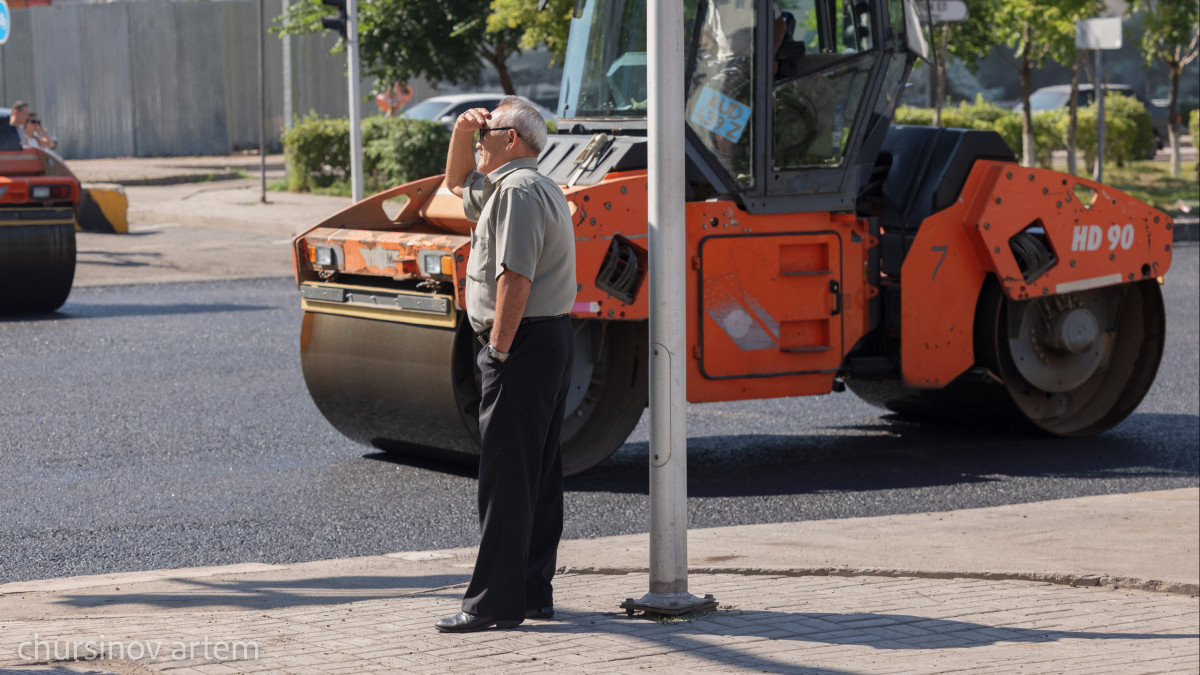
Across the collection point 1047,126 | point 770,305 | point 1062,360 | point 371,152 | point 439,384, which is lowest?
point 1062,360

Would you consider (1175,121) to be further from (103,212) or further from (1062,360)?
(1062,360)

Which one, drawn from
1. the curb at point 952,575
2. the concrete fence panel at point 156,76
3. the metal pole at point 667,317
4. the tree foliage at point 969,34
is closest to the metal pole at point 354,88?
the tree foliage at point 969,34

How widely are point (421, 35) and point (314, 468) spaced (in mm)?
19494

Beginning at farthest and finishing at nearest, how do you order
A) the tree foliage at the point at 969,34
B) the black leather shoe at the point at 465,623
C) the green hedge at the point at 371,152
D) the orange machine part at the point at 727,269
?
the tree foliage at the point at 969,34 < the green hedge at the point at 371,152 < the orange machine part at the point at 727,269 < the black leather shoe at the point at 465,623

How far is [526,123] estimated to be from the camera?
18.0ft

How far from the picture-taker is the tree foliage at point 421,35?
27172 millimetres

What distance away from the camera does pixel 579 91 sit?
933cm

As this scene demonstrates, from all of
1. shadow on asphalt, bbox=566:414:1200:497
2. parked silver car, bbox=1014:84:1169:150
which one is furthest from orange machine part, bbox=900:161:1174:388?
parked silver car, bbox=1014:84:1169:150

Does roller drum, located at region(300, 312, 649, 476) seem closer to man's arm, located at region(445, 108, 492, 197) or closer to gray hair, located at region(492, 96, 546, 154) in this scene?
man's arm, located at region(445, 108, 492, 197)

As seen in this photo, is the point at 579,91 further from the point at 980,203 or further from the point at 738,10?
the point at 980,203

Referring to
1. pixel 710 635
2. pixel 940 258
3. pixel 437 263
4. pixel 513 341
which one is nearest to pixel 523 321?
pixel 513 341

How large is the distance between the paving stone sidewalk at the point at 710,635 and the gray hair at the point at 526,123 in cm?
156

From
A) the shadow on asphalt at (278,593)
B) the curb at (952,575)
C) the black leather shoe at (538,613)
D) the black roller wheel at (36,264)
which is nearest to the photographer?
the black leather shoe at (538,613)

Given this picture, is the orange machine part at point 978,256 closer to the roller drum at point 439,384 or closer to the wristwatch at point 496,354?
the roller drum at point 439,384
